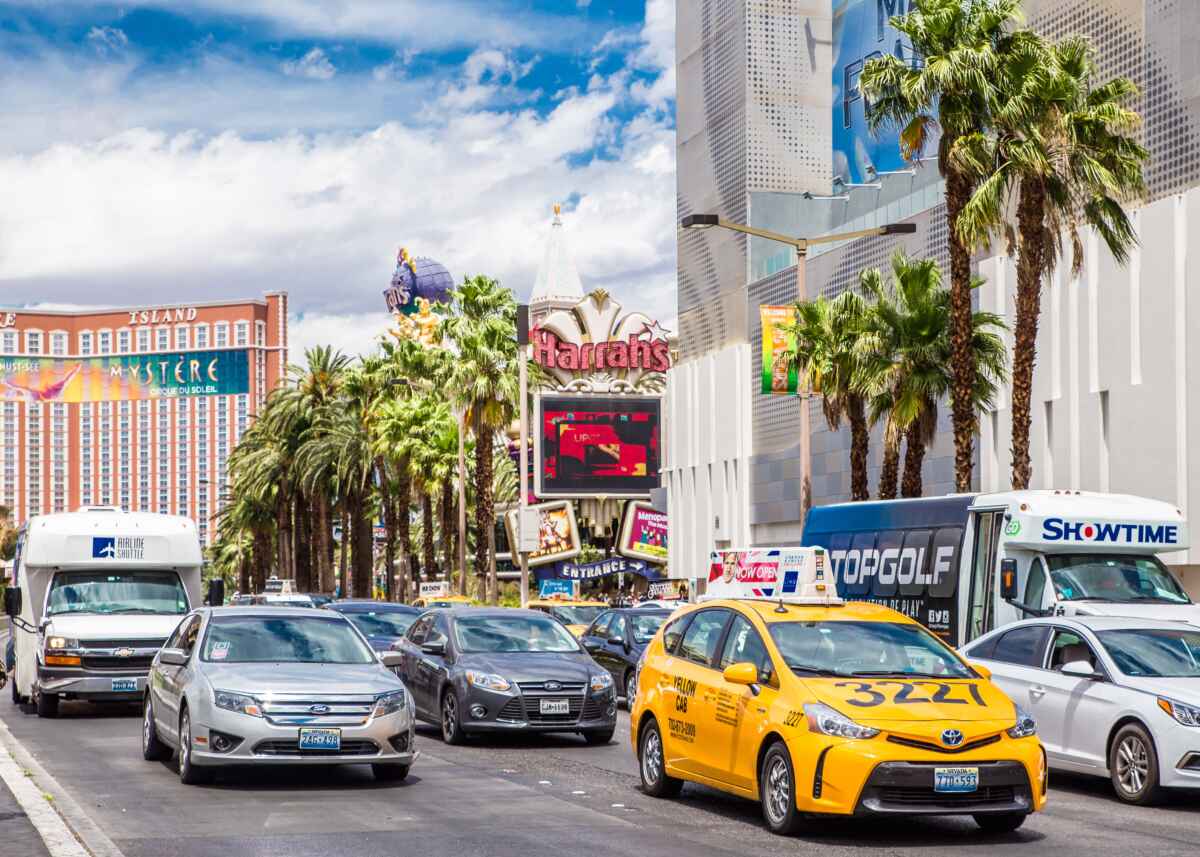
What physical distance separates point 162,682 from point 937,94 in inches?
766

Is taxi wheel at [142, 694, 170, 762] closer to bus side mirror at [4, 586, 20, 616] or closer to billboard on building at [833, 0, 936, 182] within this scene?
bus side mirror at [4, 586, 20, 616]

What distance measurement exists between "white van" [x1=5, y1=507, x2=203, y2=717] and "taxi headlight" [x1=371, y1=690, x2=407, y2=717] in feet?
28.5

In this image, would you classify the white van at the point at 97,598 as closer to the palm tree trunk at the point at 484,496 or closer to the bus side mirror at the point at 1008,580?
the bus side mirror at the point at 1008,580

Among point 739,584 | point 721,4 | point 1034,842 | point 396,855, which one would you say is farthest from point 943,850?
point 721,4

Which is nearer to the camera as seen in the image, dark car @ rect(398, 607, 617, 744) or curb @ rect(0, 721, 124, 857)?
curb @ rect(0, 721, 124, 857)

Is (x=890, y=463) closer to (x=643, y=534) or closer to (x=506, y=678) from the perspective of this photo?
(x=506, y=678)

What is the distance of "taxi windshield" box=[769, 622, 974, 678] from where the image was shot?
11719mm

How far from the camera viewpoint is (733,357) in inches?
2665

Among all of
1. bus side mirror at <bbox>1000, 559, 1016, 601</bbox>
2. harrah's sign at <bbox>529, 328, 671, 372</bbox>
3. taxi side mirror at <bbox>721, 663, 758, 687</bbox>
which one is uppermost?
harrah's sign at <bbox>529, 328, 671, 372</bbox>

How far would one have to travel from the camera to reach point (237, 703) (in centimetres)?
1377

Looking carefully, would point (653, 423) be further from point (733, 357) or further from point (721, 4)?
point (721, 4)

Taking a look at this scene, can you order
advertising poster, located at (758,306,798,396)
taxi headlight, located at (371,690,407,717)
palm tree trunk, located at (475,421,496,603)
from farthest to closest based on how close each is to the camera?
palm tree trunk, located at (475,421,496,603) < advertising poster, located at (758,306,798,396) < taxi headlight, located at (371,690,407,717)

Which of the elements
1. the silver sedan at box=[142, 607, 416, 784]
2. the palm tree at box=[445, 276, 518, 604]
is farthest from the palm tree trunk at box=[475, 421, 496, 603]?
the silver sedan at box=[142, 607, 416, 784]

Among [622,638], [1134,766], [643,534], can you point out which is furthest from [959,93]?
[643,534]
